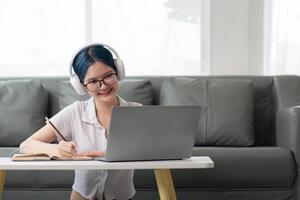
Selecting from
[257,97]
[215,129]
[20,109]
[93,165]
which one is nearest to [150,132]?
[93,165]

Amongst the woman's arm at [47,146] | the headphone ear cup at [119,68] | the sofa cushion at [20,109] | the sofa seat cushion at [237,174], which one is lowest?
the sofa seat cushion at [237,174]

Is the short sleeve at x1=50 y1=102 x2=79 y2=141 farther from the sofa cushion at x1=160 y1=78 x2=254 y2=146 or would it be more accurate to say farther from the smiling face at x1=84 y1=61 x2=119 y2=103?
the sofa cushion at x1=160 y1=78 x2=254 y2=146

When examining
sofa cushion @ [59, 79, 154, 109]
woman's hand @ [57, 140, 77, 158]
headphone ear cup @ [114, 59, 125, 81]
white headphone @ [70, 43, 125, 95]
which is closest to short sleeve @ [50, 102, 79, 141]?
white headphone @ [70, 43, 125, 95]

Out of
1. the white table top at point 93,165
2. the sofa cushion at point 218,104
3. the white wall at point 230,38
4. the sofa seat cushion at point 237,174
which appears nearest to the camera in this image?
the white table top at point 93,165

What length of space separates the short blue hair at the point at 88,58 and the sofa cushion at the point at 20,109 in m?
1.54

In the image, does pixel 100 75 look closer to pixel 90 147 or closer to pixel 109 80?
pixel 109 80

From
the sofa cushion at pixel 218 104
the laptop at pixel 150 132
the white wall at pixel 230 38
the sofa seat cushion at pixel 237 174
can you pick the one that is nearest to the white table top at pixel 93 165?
the laptop at pixel 150 132

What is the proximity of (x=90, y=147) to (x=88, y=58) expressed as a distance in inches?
13.1

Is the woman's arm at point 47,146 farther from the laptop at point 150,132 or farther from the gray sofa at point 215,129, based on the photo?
the gray sofa at point 215,129

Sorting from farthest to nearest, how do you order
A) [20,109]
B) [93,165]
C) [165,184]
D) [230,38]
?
[230,38]
[20,109]
[165,184]
[93,165]

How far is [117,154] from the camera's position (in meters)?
1.47

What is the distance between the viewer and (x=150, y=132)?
59.4 inches

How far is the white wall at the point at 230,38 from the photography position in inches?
167

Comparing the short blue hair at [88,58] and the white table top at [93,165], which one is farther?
the short blue hair at [88,58]
